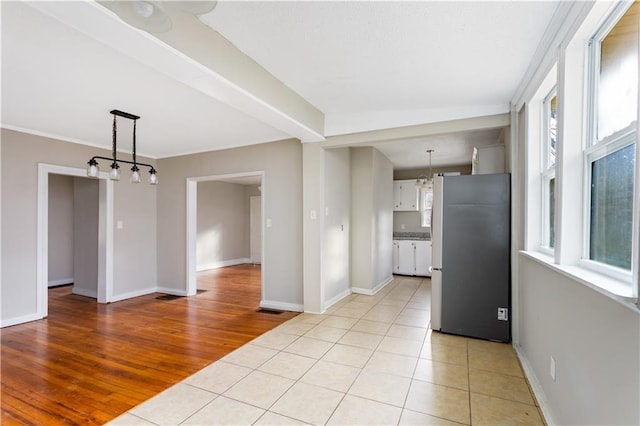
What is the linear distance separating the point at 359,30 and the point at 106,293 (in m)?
5.23

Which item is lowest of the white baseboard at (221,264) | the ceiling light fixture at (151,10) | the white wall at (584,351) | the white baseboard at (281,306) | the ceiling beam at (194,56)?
the white baseboard at (221,264)

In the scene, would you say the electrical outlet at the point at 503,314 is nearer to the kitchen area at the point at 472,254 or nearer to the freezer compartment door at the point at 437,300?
the kitchen area at the point at 472,254

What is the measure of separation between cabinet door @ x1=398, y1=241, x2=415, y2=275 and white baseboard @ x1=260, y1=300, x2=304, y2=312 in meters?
3.24

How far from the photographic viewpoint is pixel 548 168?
2.48m

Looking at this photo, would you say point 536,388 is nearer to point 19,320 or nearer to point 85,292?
point 19,320

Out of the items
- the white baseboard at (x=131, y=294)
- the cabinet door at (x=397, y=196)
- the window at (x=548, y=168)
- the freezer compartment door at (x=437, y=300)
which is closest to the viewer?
the window at (x=548, y=168)

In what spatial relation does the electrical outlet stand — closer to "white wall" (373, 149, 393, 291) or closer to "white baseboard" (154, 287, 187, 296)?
"white wall" (373, 149, 393, 291)

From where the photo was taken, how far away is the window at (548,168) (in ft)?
8.04

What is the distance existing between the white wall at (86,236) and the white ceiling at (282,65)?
1.41m

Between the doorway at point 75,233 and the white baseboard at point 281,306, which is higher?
the doorway at point 75,233

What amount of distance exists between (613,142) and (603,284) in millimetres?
669

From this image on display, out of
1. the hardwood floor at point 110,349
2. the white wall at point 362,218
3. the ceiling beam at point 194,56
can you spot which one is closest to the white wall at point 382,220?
the white wall at point 362,218

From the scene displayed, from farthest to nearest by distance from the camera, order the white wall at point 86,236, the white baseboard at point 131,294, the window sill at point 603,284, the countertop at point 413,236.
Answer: the countertop at point 413,236 < the white wall at point 86,236 < the white baseboard at point 131,294 < the window sill at point 603,284

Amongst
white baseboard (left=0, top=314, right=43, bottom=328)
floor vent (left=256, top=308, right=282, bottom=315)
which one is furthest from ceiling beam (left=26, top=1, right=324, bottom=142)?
white baseboard (left=0, top=314, right=43, bottom=328)
